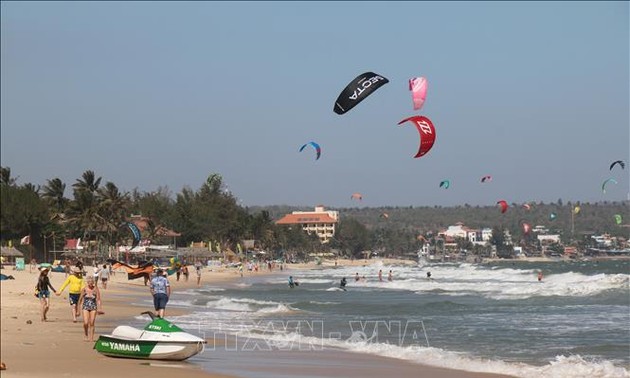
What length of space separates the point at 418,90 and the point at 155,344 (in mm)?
9411

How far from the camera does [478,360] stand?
547 inches

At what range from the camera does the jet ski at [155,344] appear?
11664 mm

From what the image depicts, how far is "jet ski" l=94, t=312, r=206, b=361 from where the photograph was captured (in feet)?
38.3

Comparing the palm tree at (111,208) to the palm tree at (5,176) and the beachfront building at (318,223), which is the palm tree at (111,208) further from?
the beachfront building at (318,223)

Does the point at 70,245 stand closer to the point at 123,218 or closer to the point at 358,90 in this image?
the point at 123,218

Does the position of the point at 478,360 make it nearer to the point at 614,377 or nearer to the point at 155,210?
the point at 614,377

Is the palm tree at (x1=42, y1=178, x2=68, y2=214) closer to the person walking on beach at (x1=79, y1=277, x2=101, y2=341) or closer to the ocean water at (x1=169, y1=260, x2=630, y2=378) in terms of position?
the ocean water at (x1=169, y1=260, x2=630, y2=378)

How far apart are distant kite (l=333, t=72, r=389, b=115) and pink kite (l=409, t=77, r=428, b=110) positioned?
1807 mm

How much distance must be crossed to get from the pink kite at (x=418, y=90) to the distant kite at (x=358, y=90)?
181 centimetres

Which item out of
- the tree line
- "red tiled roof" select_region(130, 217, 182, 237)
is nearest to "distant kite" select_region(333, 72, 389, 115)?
the tree line

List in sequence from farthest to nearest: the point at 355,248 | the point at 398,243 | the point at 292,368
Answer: the point at 398,243, the point at 355,248, the point at 292,368

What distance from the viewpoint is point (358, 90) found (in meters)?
17.0

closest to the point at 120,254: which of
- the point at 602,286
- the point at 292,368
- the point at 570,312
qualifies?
the point at 602,286

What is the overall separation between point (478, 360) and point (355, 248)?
155 metres
